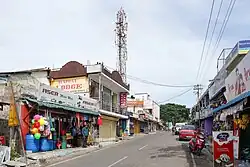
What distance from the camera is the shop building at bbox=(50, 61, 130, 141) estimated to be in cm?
3177

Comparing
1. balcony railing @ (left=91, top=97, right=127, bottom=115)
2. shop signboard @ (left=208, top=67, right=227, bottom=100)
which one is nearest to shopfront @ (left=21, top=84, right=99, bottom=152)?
balcony railing @ (left=91, top=97, right=127, bottom=115)

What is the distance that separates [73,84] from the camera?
105 feet

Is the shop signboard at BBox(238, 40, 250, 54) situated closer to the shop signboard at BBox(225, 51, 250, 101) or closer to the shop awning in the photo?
the shop signboard at BBox(225, 51, 250, 101)

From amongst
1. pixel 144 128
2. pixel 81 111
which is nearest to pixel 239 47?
pixel 81 111

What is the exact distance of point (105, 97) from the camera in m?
39.2

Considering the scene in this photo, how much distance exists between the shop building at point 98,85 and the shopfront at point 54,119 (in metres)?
3.92

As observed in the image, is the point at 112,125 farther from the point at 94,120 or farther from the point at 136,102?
the point at 136,102

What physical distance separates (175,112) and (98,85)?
283ft

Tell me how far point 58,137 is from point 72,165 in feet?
24.5

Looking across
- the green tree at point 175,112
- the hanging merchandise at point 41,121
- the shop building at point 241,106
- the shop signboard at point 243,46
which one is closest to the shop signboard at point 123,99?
the hanging merchandise at point 41,121

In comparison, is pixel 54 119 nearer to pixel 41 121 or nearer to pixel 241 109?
pixel 41 121

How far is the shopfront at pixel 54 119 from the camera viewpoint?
17.9 metres

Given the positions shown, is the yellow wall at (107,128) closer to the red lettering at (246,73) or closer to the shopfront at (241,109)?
the shopfront at (241,109)

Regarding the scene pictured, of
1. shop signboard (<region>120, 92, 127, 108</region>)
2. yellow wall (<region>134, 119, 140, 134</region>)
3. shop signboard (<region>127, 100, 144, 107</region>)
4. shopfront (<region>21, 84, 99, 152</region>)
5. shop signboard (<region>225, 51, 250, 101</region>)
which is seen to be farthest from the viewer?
shop signboard (<region>127, 100, 144, 107</region>)
